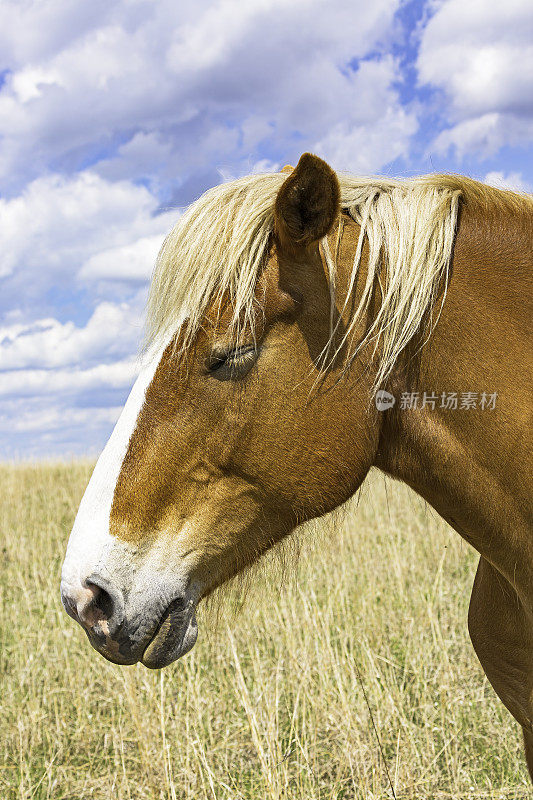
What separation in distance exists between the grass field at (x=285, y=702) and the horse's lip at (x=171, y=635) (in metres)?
0.33

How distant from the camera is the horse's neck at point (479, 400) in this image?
1.81 metres

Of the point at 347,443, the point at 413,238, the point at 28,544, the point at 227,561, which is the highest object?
the point at 413,238

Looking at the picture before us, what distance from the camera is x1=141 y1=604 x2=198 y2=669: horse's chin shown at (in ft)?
6.09

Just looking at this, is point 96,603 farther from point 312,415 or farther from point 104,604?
point 312,415

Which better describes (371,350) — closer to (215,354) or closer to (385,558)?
(215,354)

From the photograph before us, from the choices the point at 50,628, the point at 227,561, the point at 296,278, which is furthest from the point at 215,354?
the point at 50,628

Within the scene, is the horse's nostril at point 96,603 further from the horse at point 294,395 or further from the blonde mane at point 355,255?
the blonde mane at point 355,255

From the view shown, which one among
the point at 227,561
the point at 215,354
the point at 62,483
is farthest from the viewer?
the point at 62,483

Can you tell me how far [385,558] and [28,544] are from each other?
173 inches

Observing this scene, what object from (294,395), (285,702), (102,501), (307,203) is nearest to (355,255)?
(307,203)

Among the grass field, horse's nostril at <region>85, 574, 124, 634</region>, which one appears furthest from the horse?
the grass field

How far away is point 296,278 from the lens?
1.82 m

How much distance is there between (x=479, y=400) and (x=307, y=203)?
70cm

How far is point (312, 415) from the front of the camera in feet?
5.95
